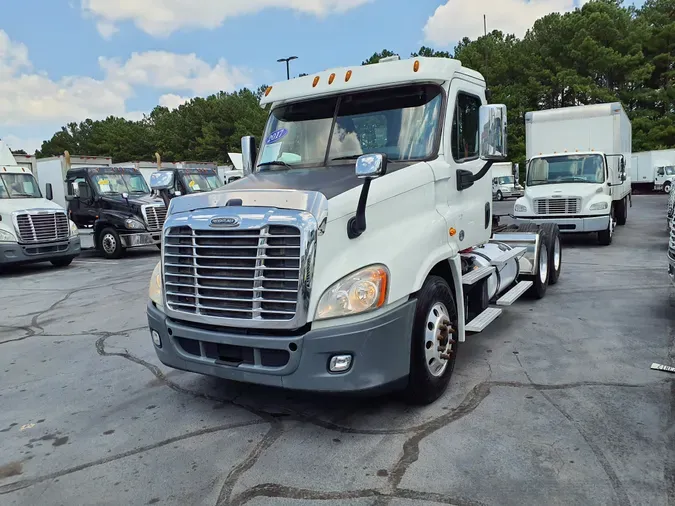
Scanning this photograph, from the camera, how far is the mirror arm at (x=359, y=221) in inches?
142

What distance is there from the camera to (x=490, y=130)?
464 cm

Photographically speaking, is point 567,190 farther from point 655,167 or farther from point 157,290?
point 655,167

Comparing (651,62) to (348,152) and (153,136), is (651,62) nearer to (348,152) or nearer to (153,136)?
(348,152)

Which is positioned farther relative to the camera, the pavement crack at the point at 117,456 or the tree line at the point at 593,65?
the tree line at the point at 593,65

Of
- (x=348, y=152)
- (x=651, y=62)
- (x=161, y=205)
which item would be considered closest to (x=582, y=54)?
(x=651, y=62)

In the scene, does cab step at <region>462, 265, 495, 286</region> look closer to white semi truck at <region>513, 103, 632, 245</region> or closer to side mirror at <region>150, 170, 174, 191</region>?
side mirror at <region>150, 170, 174, 191</region>

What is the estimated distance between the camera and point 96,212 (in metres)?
15.4

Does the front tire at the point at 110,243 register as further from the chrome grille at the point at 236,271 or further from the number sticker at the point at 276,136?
the chrome grille at the point at 236,271

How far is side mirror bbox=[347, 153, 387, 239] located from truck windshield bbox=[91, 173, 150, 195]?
1368 centimetres

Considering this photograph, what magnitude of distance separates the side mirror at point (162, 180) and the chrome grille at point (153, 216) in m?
10.4

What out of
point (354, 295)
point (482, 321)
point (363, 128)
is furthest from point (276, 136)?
point (482, 321)

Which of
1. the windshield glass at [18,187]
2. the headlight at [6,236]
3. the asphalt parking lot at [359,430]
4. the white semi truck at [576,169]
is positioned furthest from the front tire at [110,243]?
the white semi truck at [576,169]

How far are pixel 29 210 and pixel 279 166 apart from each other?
10.3 metres

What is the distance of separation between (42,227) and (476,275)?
11.4m
